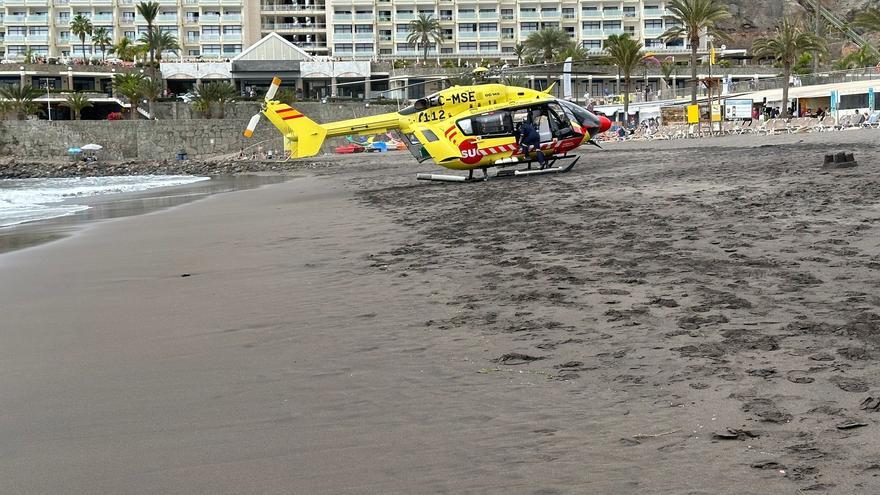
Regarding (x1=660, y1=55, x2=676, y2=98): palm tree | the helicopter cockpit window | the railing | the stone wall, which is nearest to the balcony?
the railing

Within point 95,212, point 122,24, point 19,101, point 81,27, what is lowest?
point 95,212

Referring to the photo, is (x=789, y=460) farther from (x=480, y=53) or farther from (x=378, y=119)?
(x=480, y=53)

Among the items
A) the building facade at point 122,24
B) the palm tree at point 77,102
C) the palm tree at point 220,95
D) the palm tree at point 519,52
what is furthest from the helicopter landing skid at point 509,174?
the building facade at point 122,24

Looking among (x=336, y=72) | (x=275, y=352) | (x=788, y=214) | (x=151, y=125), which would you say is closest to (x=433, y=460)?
(x=275, y=352)

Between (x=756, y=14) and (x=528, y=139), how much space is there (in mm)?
115844

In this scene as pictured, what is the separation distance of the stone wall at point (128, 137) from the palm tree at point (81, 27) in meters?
34.8

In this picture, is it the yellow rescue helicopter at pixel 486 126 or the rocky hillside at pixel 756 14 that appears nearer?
the yellow rescue helicopter at pixel 486 126

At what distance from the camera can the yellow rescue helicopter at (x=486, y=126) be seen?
67.5 feet

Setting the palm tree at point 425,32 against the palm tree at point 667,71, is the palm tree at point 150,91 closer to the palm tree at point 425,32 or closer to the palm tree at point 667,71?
the palm tree at point 425,32

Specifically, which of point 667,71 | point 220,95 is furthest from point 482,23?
point 220,95

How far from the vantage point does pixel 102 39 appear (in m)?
94.9

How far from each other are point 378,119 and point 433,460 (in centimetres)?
1852

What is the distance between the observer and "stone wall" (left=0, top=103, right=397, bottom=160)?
62031 mm

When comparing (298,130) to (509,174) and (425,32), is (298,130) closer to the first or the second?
(509,174)
